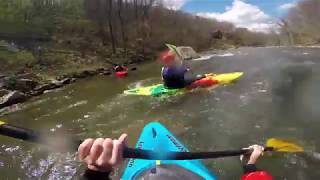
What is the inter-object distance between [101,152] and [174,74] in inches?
370

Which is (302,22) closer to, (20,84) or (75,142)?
(20,84)

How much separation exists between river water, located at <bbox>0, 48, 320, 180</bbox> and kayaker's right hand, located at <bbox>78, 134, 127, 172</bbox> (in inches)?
200

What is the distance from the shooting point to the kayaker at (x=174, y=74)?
Answer: 10969 mm

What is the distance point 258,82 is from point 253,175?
13.9 metres

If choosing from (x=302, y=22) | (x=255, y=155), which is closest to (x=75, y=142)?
(x=255, y=155)

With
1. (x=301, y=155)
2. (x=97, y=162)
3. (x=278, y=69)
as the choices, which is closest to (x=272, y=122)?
(x=301, y=155)

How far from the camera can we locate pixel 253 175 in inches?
117

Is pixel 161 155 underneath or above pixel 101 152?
underneath

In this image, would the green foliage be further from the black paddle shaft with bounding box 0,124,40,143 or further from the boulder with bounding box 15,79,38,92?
the black paddle shaft with bounding box 0,124,40,143

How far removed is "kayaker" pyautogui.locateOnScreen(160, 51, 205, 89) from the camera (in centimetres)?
1097

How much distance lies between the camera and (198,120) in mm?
10828

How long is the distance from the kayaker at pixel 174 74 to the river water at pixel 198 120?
891mm

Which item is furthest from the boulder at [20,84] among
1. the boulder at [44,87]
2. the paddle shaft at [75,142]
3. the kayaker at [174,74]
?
the paddle shaft at [75,142]

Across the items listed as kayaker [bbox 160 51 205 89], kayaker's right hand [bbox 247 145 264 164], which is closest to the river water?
kayaker [bbox 160 51 205 89]
